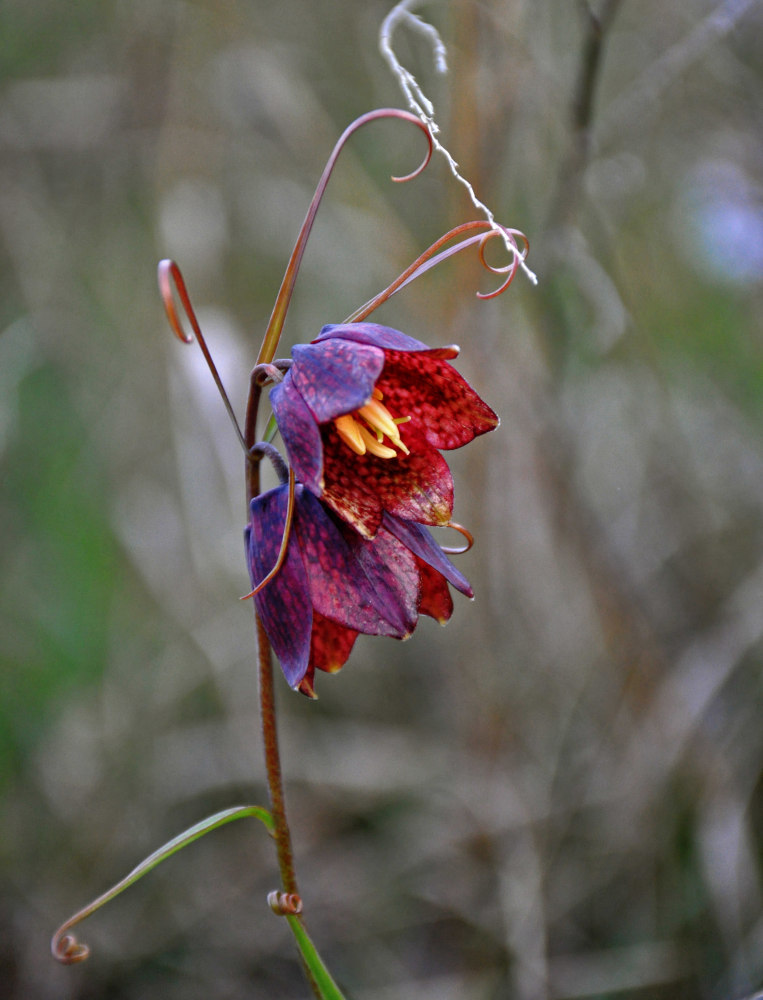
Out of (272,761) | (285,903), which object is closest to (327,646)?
(272,761)

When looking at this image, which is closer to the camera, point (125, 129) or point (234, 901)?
point (234, 901)

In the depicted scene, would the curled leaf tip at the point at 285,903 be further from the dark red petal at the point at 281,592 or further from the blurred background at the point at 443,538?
the blurred background at the point at 443,538

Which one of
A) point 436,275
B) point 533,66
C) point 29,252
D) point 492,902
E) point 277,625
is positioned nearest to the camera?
point 277,625

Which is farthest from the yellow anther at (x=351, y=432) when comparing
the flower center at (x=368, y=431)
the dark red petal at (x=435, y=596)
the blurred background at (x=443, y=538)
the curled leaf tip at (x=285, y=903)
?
the blurred background at (x=443, y=538)

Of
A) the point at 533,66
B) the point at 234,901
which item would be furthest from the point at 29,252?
the point at 234,901

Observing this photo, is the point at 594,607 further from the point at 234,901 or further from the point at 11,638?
the point at 11,638

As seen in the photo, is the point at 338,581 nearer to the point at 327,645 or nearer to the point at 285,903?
the point at 327,645

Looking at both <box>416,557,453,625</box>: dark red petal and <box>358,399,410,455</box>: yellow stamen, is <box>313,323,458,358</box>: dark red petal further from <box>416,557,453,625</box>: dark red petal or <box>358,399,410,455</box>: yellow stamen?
<box>416,557,453,625</box>: dark red petal
